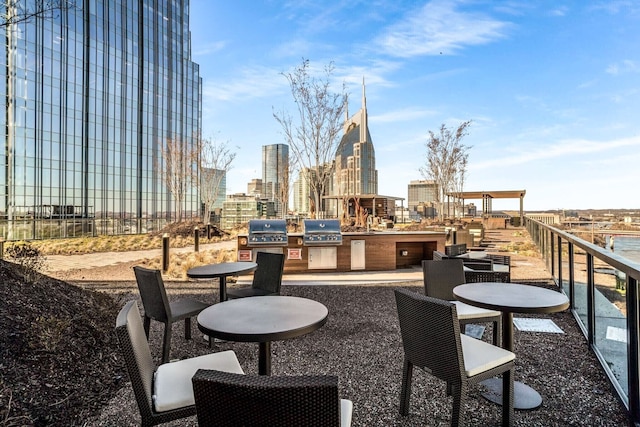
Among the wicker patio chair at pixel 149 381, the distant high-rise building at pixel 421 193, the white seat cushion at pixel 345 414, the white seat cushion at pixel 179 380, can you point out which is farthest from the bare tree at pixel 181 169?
the white seat cushion at pixel 345 414

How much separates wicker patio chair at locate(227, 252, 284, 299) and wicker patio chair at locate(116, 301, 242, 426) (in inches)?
82.2

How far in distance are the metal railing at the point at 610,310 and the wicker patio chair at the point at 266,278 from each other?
3055 mm

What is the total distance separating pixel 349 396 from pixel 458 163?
20.7 m

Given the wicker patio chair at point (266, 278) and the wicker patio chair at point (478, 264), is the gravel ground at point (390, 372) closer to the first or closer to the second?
the wicker patio chair at point (266, 278)

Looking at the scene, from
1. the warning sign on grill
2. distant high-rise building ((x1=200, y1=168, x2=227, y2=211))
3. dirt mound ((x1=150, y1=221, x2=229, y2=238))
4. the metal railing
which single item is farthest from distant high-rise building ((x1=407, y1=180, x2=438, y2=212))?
the metal railing

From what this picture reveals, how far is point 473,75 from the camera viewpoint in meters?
13.5

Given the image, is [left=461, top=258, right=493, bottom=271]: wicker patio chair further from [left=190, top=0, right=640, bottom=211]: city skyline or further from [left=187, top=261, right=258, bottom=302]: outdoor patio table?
[left=190, top=0, right=640, bottom=211]: city skyline

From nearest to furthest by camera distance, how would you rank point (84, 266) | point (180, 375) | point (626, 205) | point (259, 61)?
point (180, 375) < point (84, 266) < point (259, 61) < point (626, 205)

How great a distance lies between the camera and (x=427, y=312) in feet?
6.43

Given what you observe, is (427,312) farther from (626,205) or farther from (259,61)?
(626,205)

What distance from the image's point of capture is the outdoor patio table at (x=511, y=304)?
230 centimetres

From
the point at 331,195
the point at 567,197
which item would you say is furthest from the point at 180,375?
the point at 567,197

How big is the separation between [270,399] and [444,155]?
21.4 meters

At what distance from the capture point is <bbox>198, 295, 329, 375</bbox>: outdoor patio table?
189 centimetres
